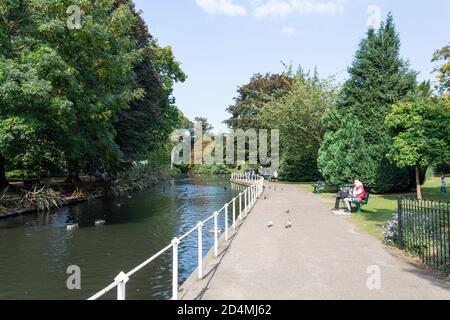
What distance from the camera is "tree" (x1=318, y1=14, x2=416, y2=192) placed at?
26547mm

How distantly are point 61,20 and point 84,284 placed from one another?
14.0 metres

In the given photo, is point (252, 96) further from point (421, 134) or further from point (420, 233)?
point (420, 233)

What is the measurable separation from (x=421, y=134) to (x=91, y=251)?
16465 mm

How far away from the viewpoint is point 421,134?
20.5 m

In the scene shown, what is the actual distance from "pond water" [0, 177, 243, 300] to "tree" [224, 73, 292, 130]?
4089 centimetres

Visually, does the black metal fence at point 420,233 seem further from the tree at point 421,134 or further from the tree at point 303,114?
the tree at point 303,114

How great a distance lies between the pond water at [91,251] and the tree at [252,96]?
40892mm

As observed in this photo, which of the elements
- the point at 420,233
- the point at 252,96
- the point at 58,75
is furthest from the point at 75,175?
the point at 252,96

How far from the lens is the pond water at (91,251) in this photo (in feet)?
30.8

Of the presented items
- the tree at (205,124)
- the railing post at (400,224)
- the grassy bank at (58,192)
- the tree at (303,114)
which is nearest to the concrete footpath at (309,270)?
the railing post at (400,224)

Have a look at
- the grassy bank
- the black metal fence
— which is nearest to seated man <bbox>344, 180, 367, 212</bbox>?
the black metal fence

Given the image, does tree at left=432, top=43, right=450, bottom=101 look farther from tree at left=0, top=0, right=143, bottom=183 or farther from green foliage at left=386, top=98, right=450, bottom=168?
tree at left=0, top=0, right=143, bottom=183
